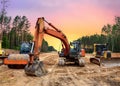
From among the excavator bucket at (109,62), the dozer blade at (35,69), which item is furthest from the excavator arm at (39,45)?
the excavator bucket at (109,62)

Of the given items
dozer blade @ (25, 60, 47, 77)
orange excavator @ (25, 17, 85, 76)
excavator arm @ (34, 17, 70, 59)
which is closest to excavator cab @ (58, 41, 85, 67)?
orange excavator @ (25, 17, 85, 76)

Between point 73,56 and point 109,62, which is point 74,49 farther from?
point 109,62

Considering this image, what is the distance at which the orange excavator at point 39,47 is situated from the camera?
68.9ft

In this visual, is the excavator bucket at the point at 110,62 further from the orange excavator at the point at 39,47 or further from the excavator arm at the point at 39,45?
the excavator arm at the point at 39,45

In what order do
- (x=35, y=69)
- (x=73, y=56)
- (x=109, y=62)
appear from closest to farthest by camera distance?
(x=35, y=69) → (x=73, y=56) → (x=109, y=62)

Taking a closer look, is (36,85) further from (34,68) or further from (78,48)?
(78,48)

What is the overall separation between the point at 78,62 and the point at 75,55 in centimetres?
73

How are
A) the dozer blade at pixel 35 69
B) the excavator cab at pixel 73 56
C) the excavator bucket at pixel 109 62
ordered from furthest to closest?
the excavator bucket at pixel 109 62 → the excavator cab at pixel 73 56 → the dozer blade at pixel 35 69

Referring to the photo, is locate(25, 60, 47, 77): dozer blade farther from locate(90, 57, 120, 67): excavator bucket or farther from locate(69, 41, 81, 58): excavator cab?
locate(90, 57, 120, 67): excavator bucket

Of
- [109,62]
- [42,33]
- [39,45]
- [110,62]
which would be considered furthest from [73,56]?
[39,45]

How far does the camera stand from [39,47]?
22.7m

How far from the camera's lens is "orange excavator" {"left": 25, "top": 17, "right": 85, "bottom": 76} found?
21.0 metres

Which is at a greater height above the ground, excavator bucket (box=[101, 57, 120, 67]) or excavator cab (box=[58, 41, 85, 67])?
excavator cab (box=[58, 41, 85, 67])

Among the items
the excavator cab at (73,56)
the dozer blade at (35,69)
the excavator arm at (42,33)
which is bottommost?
the dozer blade at (35,69)
